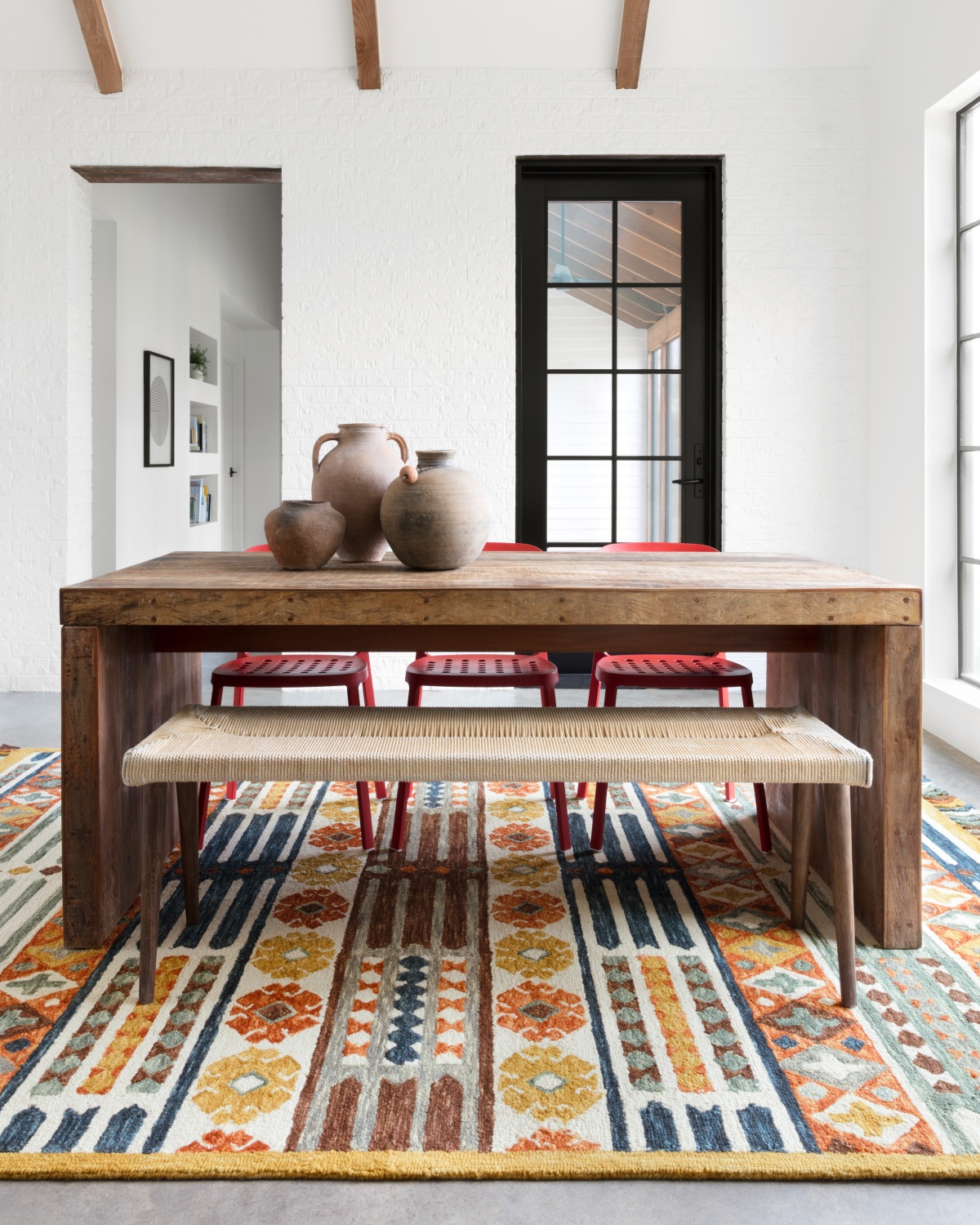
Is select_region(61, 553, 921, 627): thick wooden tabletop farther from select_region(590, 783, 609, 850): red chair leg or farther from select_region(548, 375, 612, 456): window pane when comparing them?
select_region(548, 375, 612, 456): window pane

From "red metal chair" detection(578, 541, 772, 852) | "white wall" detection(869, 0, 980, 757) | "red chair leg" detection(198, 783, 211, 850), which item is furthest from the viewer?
"white wall" detection(869, 0, 980, 757)

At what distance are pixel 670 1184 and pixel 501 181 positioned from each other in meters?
4.28

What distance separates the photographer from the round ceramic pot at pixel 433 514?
232 cm

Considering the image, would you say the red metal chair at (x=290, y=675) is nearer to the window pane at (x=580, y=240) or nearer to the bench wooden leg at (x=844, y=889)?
the bench wooden leg at (x=844, y=889)

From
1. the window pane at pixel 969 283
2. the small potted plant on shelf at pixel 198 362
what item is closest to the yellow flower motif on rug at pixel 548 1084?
the window pane at pixel 969 283

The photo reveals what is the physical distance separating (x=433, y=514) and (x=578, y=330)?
118 inches

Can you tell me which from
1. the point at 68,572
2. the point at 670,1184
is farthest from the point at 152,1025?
the point at 68,572

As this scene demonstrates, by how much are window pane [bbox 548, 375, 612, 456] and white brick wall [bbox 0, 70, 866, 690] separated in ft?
0.92

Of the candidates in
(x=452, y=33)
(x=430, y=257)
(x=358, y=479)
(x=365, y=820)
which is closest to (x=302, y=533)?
(x=358, y=479)

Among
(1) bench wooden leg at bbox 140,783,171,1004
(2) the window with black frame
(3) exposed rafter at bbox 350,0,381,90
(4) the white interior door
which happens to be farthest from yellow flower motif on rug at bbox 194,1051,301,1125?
(4) the white interior door

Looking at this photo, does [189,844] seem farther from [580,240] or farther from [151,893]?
[580,240]

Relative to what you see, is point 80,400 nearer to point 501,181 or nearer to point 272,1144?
point 501,181

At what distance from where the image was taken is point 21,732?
410 centimetres

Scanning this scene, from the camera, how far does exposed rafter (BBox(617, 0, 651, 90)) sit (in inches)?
176
